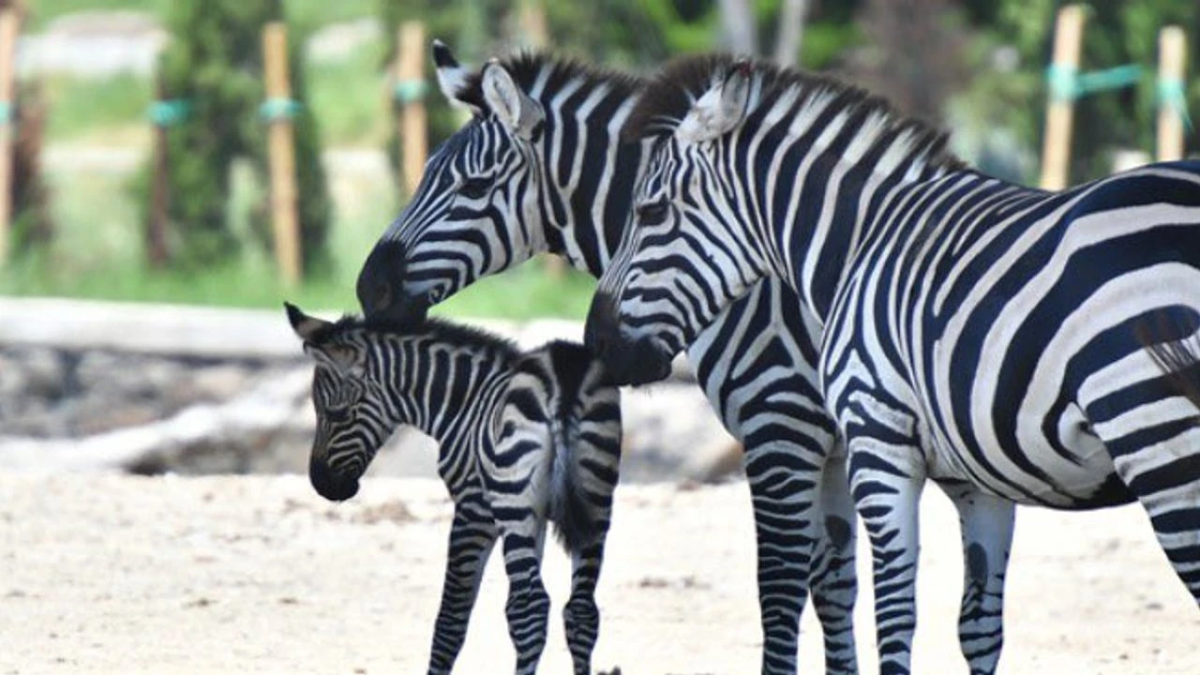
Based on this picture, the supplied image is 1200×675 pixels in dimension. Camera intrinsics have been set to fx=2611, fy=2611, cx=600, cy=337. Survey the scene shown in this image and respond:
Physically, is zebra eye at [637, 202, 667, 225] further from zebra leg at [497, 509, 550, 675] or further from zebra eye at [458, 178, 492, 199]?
zebra leg at [497, 509, 550, 675]

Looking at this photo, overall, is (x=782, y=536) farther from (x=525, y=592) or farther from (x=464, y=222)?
(x=464, y=222)

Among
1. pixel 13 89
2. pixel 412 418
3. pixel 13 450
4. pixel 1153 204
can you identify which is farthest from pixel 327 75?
pixel 1153 204

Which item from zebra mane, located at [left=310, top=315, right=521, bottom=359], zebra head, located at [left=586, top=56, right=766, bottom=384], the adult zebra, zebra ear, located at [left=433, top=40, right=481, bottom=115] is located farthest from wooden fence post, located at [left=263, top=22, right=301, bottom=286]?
zebra head, located at [left=586, top=56, right=766, bottom=384]

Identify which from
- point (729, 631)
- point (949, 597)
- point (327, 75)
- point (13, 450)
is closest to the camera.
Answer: point (729, 631)

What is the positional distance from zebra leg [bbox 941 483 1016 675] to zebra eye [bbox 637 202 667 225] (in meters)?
1.18

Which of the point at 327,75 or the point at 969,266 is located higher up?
the point at 327,75

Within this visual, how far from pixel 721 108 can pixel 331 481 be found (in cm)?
179

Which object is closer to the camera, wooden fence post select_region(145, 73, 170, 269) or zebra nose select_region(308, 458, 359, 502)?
zebra nose select_region(308, 458, 359, 502)

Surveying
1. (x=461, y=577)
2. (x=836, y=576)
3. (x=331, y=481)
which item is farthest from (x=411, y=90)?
(x=461, y=577)

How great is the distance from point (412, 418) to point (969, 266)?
2.16m

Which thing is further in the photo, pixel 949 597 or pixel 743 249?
pixel 949 597

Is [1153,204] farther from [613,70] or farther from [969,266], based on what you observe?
[613,70]

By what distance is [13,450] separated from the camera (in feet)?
48.4

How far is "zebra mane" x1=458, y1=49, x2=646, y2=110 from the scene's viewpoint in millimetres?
8773
